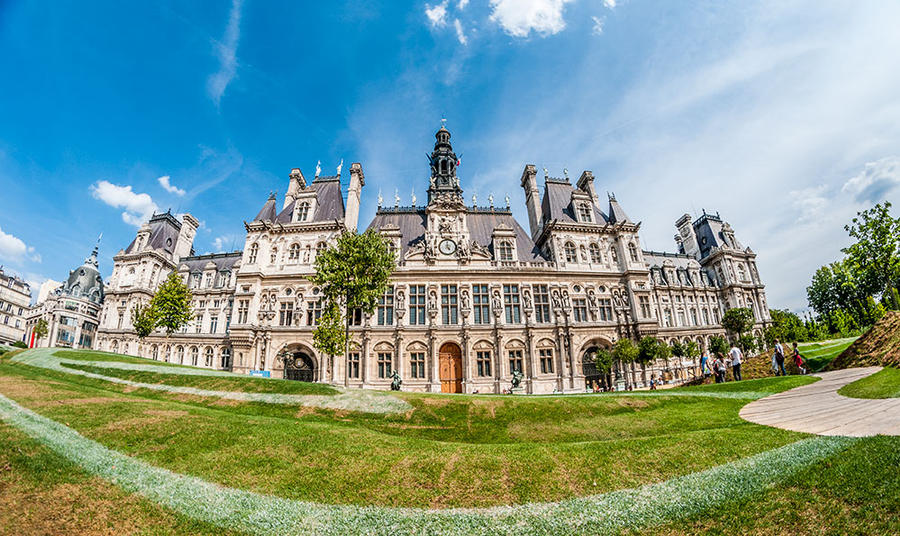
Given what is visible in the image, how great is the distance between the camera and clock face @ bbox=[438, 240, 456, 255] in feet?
135

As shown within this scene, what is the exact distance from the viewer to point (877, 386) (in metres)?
13.3

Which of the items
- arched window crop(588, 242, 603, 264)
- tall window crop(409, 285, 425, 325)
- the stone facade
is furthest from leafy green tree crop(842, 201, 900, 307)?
the stone facade

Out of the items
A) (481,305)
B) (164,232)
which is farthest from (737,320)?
(164,232)

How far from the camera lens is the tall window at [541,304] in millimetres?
39906

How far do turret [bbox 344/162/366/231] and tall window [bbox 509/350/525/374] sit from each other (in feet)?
80.0

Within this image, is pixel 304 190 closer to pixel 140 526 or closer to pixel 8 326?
pixel 140 526

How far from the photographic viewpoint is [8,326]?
80.5 metres

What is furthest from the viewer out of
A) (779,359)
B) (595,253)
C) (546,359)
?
(595,253)

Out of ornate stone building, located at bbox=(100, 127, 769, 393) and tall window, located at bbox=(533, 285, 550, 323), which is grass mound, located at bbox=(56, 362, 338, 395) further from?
tall window, located at bbox=(533, 285, 550, 323)

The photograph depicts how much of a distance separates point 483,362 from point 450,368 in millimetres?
3424

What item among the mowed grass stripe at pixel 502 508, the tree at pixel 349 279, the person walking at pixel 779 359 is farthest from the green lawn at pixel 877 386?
the tree at pixel 349 279

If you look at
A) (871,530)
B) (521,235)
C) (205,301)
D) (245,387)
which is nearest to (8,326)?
(205,301)

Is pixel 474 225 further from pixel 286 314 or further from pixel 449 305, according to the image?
pixel 286 314

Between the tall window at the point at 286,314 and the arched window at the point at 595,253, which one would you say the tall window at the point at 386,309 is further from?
the arched window at the point at 595,253
